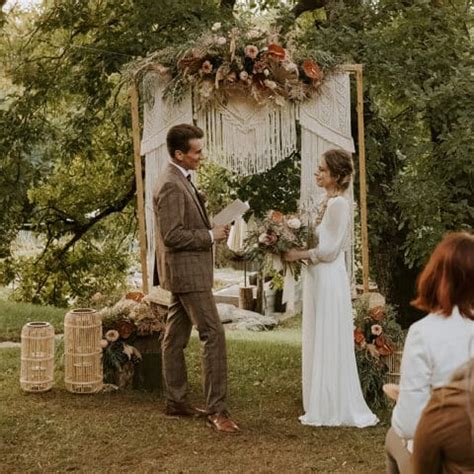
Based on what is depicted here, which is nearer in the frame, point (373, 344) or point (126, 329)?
point (373, 344)

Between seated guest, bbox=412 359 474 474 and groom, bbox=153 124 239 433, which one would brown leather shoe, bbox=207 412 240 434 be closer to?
groom, bbox=153 124 239 433

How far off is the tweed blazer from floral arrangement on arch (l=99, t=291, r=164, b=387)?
809 mm

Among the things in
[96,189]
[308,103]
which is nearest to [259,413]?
[308,103]

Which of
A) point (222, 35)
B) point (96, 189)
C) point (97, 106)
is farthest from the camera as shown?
point (96, 189)

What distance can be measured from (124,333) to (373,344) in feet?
5.37

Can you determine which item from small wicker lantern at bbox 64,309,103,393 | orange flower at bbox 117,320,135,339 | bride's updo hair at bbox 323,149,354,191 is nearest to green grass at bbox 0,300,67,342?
small wicker lantern at bbox 64,309,103,393

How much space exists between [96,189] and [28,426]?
4.87 m

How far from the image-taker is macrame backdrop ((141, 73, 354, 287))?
5.43m

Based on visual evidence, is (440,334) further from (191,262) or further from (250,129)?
(250,129)

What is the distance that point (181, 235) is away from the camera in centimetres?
450

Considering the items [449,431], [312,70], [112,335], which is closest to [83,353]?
[112,335]

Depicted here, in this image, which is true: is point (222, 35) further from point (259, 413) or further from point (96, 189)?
point (96, 189)

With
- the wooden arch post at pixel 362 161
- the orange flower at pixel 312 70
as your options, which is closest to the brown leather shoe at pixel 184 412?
the wooden arch post at pixel 362 161

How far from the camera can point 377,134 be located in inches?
270
